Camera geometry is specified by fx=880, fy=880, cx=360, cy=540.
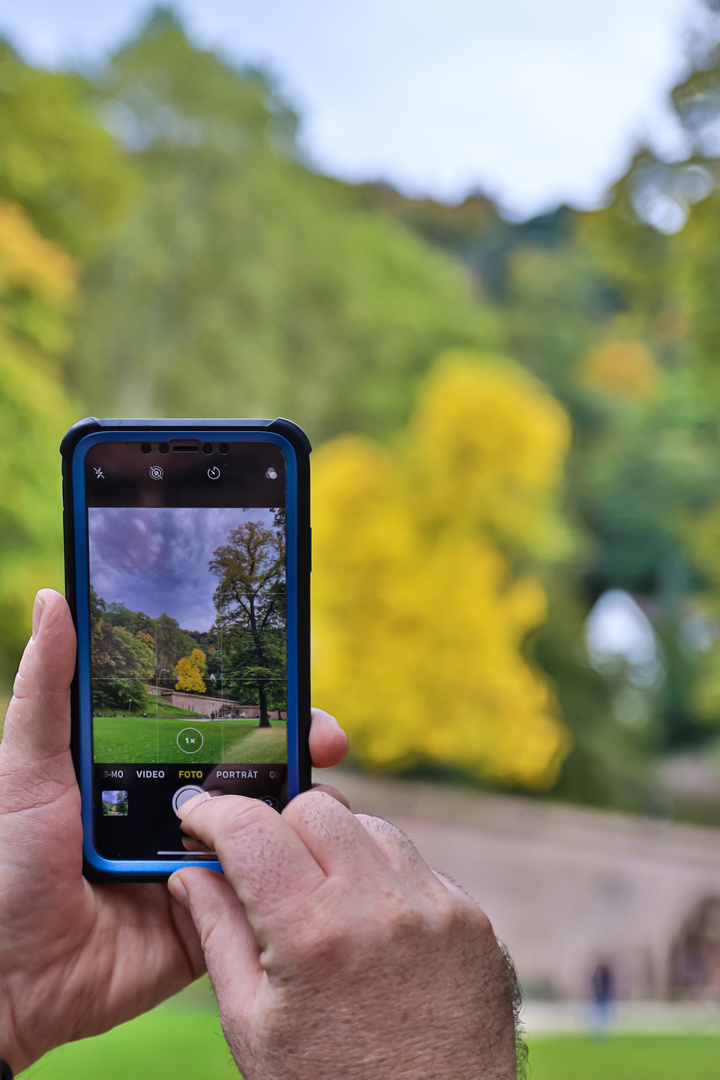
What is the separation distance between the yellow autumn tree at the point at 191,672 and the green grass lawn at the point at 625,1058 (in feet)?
11.6

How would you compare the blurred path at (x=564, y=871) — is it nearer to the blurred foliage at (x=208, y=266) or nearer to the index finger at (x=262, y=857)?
the blurred foliage at (x=208, y=266)

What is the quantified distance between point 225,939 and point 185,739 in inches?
10.4

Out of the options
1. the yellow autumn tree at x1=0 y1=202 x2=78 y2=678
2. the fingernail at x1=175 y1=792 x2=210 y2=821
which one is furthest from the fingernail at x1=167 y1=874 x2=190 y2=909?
the yellow autumn tree at x1=0 y1=202 x2=78 y2=678

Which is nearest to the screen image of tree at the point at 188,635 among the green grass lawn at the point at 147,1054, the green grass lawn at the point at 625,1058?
the green grass lawn at the point at 147,1054

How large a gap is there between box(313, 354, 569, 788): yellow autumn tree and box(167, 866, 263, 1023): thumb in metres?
5.77

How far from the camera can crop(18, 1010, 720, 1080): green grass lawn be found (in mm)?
3814

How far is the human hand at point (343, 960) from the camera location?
1.80 ft

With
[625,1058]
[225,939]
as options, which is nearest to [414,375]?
[625,1058]

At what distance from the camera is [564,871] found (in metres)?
7.65

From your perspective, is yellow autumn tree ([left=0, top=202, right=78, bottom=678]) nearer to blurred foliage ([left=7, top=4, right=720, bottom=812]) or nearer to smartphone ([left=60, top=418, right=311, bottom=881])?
blurred foliage ([left=7, top=4, right=720, bottom=812])

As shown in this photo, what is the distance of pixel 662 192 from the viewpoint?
5047 mm

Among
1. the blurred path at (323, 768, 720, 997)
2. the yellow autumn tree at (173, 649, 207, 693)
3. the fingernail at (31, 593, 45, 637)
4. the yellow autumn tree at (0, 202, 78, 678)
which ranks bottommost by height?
the blurred path at (323, 768, 720, 997)

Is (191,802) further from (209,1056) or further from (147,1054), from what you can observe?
(147,1054)

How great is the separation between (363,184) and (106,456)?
8.61m
